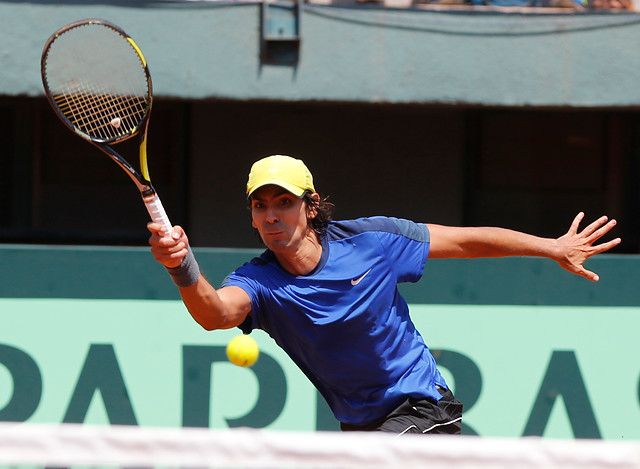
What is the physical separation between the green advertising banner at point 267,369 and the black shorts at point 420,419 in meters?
→ 1.55

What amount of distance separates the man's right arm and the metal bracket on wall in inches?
168

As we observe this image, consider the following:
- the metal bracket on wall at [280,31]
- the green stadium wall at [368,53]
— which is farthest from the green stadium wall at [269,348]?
the metal bracket on wall at [280,31]

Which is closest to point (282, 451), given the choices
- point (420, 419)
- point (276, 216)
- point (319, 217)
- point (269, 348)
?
point (276, 216)

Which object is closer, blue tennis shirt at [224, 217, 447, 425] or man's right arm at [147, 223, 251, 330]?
man's right arm at [147, 223, 251, 330]

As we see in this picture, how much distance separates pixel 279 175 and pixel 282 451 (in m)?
1.24

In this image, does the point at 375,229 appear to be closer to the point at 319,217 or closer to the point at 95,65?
the point at 319,217

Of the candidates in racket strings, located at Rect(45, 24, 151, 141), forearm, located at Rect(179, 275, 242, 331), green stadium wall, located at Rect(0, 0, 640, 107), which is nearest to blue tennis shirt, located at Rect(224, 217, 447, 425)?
forearm, located at Rect(179, 275, 242, 331)

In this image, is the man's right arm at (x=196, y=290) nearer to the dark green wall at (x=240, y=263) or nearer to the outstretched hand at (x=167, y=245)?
the outstretched hand at (x=167, y=245)

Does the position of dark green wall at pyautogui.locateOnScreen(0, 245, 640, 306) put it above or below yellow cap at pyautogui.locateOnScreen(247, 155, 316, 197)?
below

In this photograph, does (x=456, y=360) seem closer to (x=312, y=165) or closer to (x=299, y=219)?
(x=299, y=219)

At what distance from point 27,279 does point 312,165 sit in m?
3.64

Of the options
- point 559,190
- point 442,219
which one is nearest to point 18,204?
point 442,219

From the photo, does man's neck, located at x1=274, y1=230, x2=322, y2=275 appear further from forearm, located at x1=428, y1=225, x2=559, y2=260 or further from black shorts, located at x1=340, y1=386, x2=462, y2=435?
black shorts, located at x1=340, y1=386, x2=462, y2=435

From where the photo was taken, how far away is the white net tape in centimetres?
225
